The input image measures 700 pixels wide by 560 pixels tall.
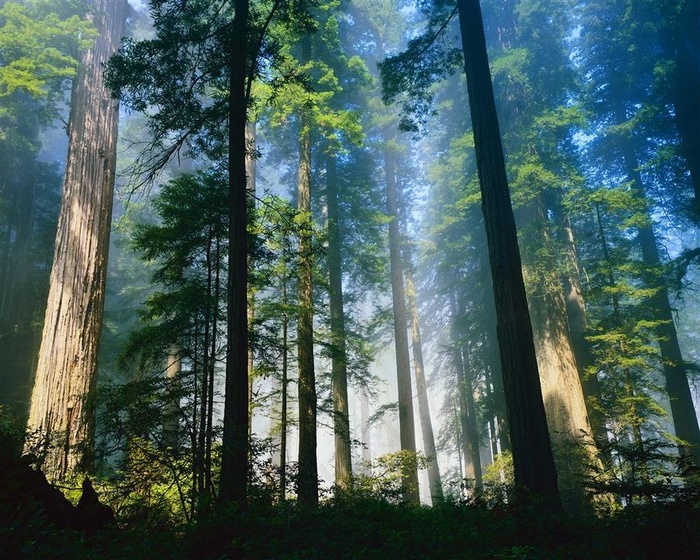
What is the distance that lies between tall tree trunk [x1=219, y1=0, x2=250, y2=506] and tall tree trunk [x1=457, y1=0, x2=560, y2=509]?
3.67 metres

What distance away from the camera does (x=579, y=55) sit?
1889cm

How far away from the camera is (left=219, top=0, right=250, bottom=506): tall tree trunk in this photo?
5445 millimetres

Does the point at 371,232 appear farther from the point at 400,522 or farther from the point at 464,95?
the point at 400,522

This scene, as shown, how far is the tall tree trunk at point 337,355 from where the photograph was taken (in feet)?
38.1

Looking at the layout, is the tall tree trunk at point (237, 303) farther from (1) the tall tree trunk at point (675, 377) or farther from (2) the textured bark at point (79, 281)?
(1) the tall tree trunk at point (675, 377)

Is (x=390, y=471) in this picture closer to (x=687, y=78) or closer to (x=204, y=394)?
(x=204, y=394)

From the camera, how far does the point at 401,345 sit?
18.0 m

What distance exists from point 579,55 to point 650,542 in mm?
21215

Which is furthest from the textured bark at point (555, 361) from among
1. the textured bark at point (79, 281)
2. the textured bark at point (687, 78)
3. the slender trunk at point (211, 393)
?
the textured bark at point (79, 281)

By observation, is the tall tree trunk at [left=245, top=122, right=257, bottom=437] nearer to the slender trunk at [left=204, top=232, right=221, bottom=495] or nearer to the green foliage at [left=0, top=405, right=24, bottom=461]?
the slender trunk at [left=204, top=232, right=221, bottom=495]

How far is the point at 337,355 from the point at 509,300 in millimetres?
5475

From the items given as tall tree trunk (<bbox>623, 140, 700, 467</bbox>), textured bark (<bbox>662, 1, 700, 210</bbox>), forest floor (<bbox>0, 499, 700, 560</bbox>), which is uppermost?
textured bark (<bbox>662, 1, 700, 210</bbox>)

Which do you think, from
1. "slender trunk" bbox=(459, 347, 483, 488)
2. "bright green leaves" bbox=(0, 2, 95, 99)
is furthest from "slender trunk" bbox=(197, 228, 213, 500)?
"slender trunk" bbox=(459, 347, 483, 488)

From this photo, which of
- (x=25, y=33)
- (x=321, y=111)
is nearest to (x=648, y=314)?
(x=321, y=111)
